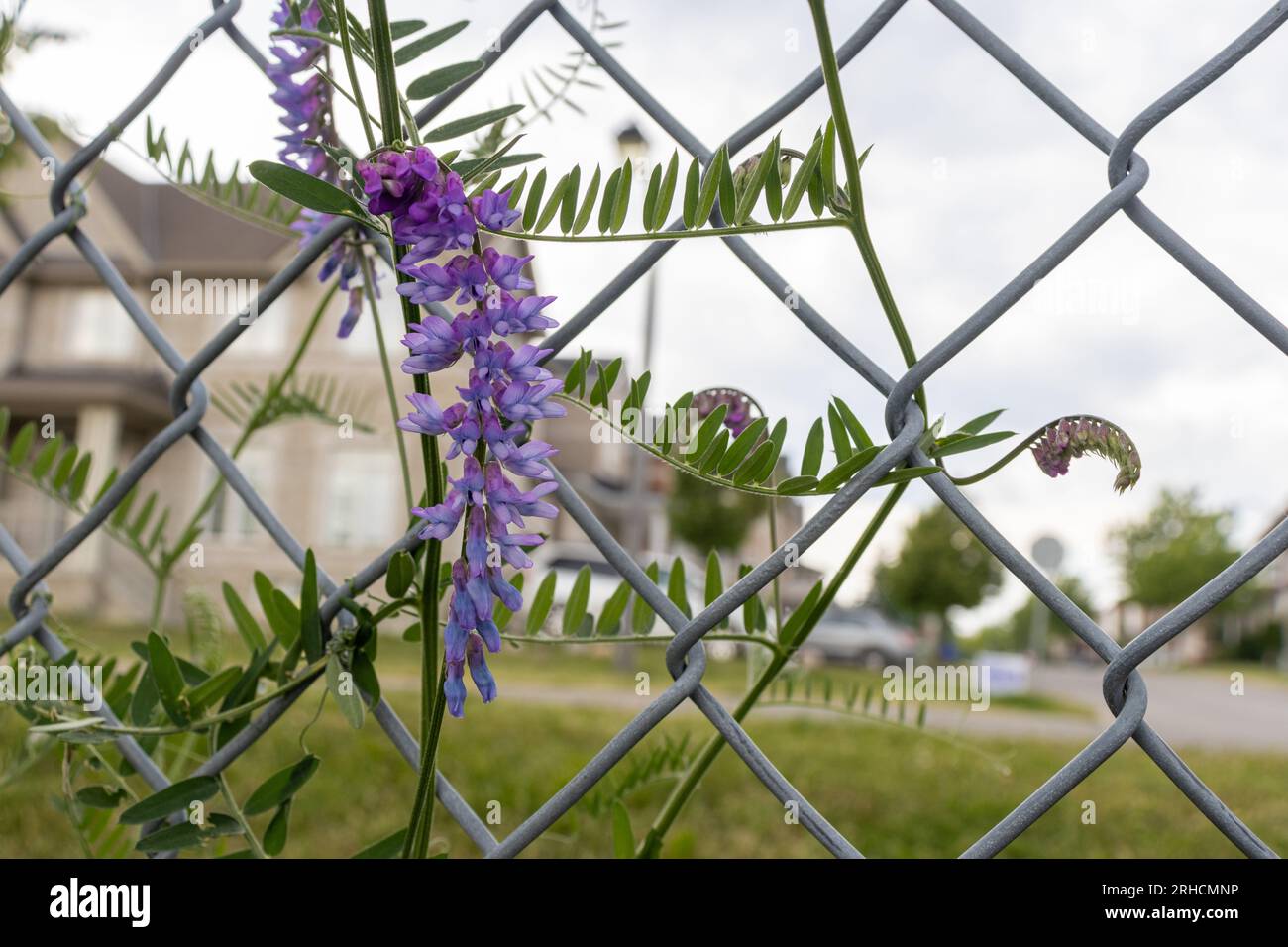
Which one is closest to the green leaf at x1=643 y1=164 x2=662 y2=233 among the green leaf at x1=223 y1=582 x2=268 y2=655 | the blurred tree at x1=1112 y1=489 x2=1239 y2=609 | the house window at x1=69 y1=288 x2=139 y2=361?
the green leaf at x1=223 y1=582 x2=268 y2=655

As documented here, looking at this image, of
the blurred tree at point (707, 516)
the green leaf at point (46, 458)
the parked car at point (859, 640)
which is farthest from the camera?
the parked car at point (859, 640)

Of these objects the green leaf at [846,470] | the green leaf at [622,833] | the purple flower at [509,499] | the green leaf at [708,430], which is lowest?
the green leaf at [622,833]

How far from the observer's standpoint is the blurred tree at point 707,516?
10.3m

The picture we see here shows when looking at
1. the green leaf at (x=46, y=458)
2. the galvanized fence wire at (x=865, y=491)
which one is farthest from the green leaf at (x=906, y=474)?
the green leaf at (x=46, y=458)

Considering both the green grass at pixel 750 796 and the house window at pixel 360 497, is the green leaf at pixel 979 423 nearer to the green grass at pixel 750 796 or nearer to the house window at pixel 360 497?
the green grass at pixel 750 796

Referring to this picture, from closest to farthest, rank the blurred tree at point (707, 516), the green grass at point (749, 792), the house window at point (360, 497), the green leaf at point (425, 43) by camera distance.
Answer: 1. the green leaf at point (425, 43)
2. the green grass at point (749, 792)
3. the house window at point (360, 497)
4. the blurred tree at point (707, 516)

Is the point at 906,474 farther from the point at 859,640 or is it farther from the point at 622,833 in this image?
the point at 859,640

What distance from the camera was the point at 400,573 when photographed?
505 millimetres

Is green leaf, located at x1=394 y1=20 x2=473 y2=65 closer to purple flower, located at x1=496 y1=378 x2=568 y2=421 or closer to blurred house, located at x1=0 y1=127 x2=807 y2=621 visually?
purple flower, located at x1=496 y1=378 x2=568 y2=421

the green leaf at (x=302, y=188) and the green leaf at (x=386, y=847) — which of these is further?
the green leaf at (x=386, y=847)

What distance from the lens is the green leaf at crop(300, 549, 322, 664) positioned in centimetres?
52

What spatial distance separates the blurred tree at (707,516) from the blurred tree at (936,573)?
175 centimetres

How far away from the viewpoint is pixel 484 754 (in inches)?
117

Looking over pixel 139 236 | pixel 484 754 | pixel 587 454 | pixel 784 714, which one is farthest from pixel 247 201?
pixel 587 454
